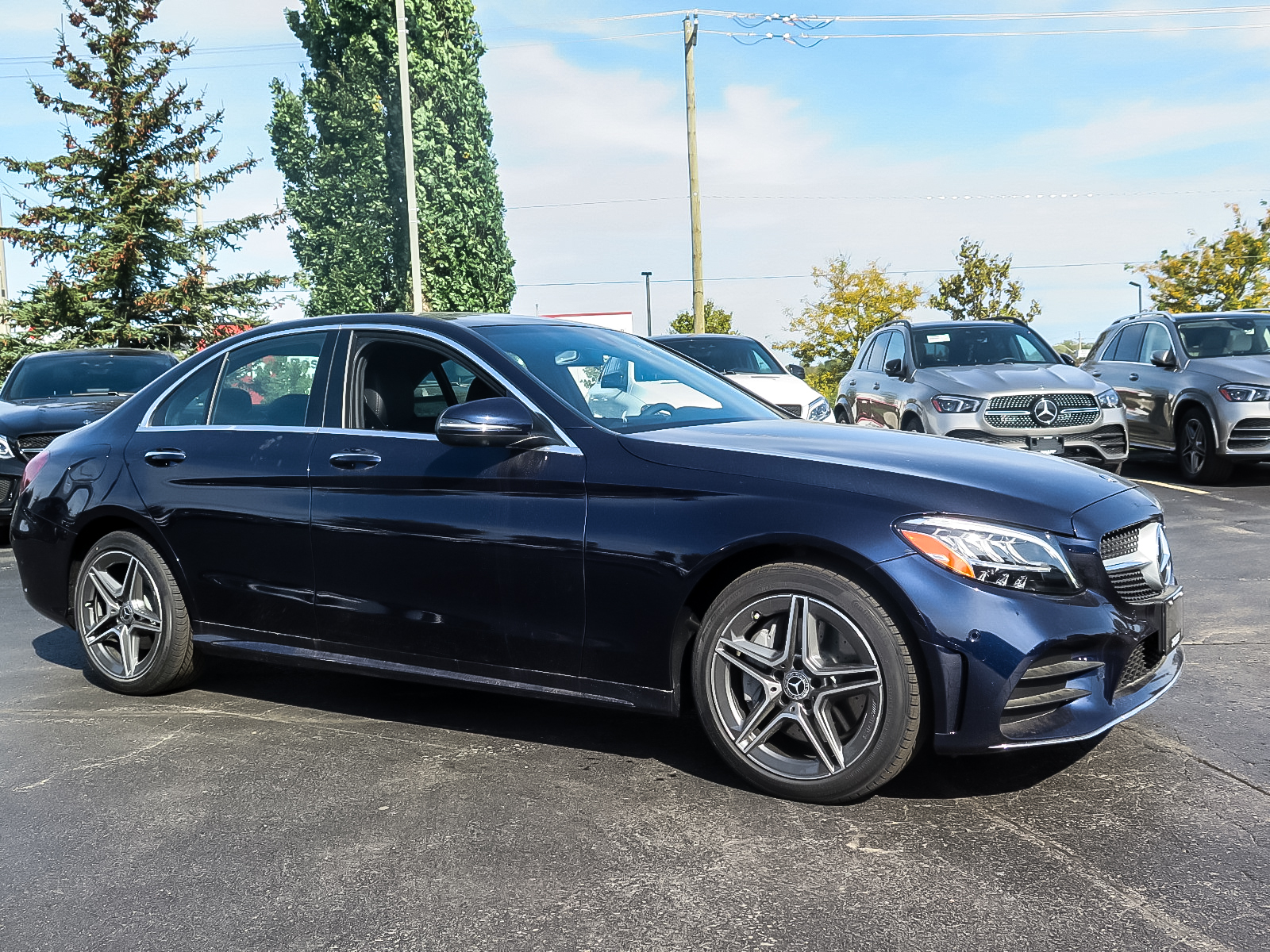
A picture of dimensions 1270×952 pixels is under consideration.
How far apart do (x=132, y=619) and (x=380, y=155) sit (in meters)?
21.4

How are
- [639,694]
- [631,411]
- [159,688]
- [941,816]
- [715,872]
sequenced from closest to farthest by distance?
[715,872] < [941,816] < [639,694] < [631,411] < [159,688]

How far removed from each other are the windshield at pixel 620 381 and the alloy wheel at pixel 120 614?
1.97 m

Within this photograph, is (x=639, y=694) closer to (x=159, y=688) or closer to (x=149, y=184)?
(x=159, y=688)

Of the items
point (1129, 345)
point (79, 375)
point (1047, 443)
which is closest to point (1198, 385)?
point (1129, 345)

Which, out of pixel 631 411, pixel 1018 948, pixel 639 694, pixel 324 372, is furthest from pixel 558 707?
pixel 1018 948

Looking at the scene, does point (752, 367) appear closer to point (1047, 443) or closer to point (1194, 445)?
point (1047, 443)

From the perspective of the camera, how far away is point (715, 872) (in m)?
3.23

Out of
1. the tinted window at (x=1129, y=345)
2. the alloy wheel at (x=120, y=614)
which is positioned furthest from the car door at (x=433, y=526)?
the tinted window at (x=1129, y=345)

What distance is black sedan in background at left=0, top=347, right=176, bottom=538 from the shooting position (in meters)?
10.2

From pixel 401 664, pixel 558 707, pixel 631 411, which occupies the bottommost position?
pixel 558 707

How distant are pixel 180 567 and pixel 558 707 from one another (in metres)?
1.71

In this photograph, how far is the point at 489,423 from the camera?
4.14 metres

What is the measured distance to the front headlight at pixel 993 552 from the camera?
3492 mm

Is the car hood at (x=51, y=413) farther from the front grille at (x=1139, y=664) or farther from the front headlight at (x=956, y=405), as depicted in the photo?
the front grille at (x=1139, y=664)
